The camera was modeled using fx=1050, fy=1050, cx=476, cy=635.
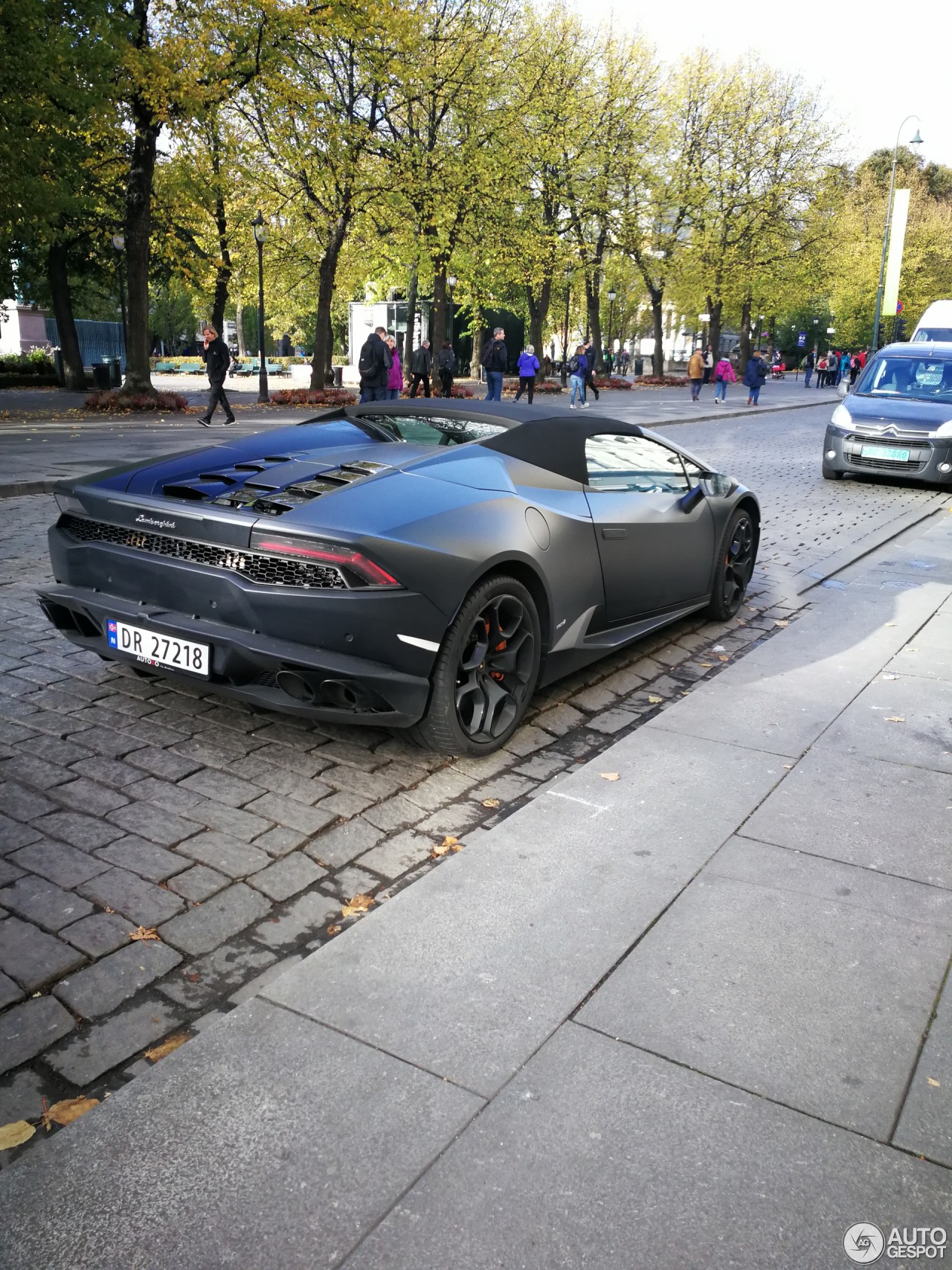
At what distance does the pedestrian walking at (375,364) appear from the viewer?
65.1 ft

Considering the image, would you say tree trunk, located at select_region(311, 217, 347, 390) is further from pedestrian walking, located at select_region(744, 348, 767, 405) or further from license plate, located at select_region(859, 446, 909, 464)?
license plate, located at select_region(859, 446, 909, 464)

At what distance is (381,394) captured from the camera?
20.5 meters

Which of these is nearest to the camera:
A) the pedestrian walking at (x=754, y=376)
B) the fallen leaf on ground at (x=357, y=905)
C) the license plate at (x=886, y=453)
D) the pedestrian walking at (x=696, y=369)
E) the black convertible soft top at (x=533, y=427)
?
the fallen leaf on ground at (x=357, y=905)

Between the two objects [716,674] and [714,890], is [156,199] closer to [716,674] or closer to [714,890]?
[716,674]

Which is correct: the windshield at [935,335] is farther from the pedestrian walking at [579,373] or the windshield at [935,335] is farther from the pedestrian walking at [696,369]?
the pedestrian walking at [696,369]

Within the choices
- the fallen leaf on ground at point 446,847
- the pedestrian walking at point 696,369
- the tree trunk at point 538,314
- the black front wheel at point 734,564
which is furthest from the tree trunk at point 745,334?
the fallen leaf on ground at point 446,847

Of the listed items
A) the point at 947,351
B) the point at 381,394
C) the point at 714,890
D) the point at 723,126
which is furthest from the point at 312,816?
the point at 723,126

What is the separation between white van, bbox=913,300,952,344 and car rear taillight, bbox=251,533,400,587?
2069cm

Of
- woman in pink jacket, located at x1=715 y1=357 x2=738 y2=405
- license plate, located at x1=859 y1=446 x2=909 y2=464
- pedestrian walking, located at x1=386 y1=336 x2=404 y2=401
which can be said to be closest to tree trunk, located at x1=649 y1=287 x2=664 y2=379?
woman in pink jacket, located at x1=715 y1=357 x2=738 y2=405

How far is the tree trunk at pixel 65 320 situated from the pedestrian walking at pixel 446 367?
46.3 ft

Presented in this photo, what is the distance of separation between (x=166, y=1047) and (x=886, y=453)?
44.2 ft

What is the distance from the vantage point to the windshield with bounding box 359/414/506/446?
4.82m

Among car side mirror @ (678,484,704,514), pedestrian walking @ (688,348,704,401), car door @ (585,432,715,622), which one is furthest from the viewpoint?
pedestrian walking @ (688,348,704,401)

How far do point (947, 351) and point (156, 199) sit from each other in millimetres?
21766
